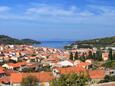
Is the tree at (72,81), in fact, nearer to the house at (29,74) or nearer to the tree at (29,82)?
the tree at (29,82)

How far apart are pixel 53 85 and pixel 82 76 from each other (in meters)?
1.48

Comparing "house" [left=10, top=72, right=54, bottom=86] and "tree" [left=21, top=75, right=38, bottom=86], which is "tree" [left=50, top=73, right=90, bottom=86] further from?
"house" [left=10, top=72, right=54, bottom=86]

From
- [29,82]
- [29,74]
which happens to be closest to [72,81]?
[29,82]

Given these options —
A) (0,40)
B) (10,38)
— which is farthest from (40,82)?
(10,38)

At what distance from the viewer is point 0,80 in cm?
4109

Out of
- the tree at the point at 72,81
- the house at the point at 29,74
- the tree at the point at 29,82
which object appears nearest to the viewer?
the tree at the point at 72,81

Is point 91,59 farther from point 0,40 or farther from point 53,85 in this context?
point 0,40

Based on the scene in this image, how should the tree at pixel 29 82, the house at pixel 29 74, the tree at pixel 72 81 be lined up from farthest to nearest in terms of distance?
the house at pixel 29 74, the tree at pixel 29 82, the tree at pixel 72 81

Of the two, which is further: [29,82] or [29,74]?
[29,74]

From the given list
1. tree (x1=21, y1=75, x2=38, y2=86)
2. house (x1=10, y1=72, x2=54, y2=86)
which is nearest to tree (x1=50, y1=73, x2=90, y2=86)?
tree (x1=21, y1=75, x2=38, y2=86)

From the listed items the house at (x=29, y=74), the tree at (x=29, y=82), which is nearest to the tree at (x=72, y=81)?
the tree at (x=29, y=82)

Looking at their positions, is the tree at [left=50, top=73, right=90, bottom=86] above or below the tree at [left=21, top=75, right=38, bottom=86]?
above

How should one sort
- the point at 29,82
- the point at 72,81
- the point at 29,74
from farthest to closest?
the point at 29,74 < the point at 29,82 < the point at 72,81

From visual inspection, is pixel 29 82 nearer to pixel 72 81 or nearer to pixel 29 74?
pixel 29 74
